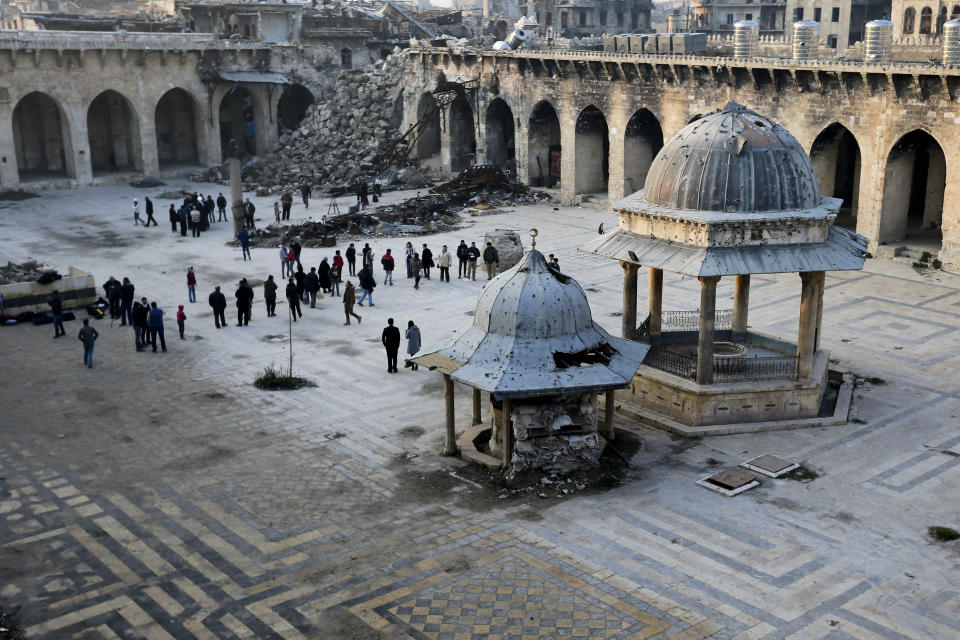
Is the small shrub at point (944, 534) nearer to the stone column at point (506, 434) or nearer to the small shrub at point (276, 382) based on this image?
the stone column at point (506, 434)

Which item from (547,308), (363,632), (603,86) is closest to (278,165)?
(603,86)

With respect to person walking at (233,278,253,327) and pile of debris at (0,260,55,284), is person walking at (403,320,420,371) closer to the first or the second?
person walking at (233,278,253,327)

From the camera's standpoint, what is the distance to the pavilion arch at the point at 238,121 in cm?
5453

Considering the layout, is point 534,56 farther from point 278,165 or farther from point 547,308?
point 547,308

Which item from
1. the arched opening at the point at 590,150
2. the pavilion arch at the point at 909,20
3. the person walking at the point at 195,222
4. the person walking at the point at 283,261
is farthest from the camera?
the pavilion arch at the point at 909,20

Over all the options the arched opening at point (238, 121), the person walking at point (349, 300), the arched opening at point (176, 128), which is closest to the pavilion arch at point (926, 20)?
the arched opening at point (238, 121)

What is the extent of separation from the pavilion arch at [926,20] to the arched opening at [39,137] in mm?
47377

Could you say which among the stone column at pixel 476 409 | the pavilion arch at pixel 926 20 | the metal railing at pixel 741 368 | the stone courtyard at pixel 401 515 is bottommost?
the stone courtyard at pixel 401 515

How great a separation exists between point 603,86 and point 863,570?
1150 inches

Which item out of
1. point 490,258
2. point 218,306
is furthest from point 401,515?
point 490,258

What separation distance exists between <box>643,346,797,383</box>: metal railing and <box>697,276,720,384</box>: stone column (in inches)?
14.3

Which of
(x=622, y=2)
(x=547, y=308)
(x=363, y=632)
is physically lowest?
(x=363, y=632)

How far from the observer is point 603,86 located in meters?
40.3

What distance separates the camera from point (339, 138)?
49.4 meters
